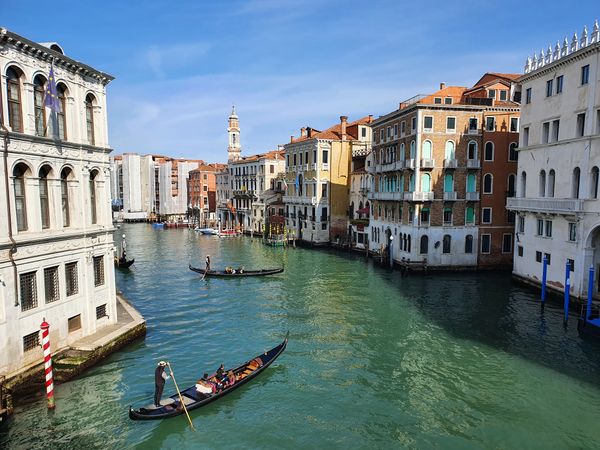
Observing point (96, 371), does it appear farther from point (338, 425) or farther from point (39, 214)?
point (338, 425)

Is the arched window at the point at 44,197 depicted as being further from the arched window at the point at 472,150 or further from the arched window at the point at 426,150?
the arched window at the point at 472,150

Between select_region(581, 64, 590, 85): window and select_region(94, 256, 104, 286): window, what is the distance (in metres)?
21.4

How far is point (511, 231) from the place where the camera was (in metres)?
31.4

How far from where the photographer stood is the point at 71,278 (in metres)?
14.0

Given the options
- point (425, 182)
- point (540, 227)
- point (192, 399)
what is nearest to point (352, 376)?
point (192, 399)

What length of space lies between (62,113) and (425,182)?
22682mm

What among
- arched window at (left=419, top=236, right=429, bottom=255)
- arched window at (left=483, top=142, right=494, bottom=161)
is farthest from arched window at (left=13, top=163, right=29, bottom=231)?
arched window at (left=483, top=142, right=494, bottom=161)

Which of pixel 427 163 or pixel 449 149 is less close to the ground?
pixel 449 149

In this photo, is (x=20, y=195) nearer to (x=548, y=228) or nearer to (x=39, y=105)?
(x=39, y=105)

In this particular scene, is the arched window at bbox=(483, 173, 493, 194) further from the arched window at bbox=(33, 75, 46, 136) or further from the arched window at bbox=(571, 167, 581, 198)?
the arched window at bbox=(33, 75, 46, 136)

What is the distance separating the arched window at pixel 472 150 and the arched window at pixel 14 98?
26.0 metres

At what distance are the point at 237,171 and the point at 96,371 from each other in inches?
2147

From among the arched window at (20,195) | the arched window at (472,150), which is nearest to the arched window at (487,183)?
the arched window at (472,150)

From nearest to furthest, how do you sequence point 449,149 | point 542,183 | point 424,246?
point 542,183 < point 449,149 < point 424,246
